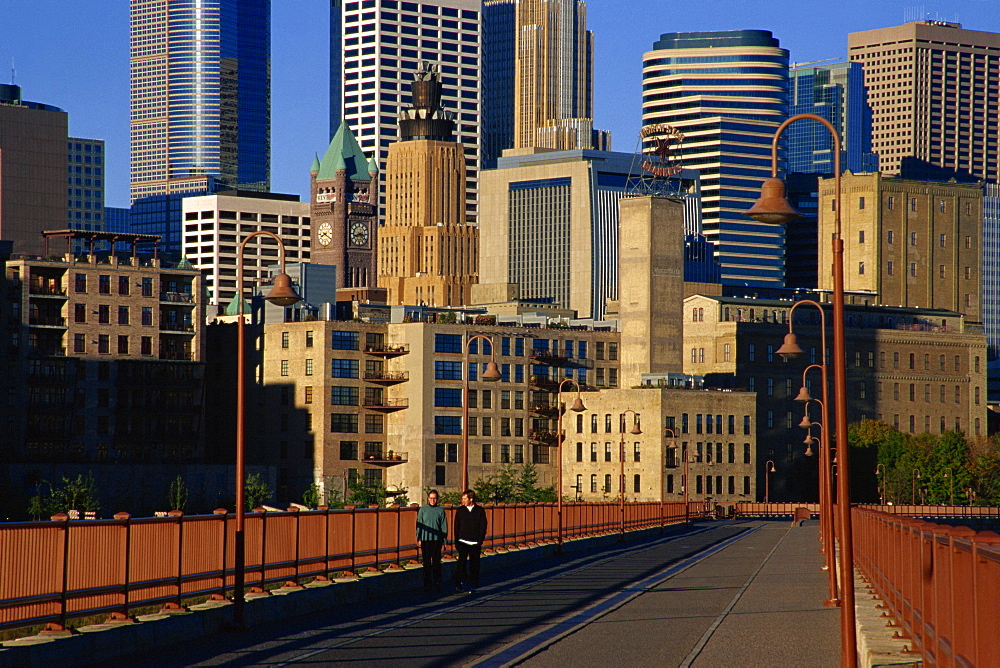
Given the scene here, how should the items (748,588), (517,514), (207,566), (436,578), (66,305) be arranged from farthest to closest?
(66,305) < (517,514) < (748,588) < (436,578) < (207,566)

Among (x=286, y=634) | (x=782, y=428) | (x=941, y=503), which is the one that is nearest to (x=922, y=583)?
(x=286, y=634)

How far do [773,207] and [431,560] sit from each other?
15318 millimetres

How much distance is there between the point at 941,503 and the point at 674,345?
1253 inches

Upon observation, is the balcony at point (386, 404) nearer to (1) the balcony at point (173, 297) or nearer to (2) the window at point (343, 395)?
(2) the window at point (343, 395)

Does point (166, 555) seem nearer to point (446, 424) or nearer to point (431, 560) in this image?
point (431, 560)

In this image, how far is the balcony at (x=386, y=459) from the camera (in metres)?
154

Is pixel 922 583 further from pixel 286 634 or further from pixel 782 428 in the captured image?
pixel 782 428

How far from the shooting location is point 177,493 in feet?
439

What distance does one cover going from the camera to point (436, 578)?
3581 centimetres

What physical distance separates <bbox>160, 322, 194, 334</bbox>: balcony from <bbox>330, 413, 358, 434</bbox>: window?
15135 millimetres

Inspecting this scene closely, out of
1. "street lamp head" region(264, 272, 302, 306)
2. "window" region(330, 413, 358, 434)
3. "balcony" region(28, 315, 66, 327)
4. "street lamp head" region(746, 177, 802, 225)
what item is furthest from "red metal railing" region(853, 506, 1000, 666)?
"window" region(330, 413, 358, 434)

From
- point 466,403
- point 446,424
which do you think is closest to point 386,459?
point 446,424

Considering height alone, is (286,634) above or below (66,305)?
below

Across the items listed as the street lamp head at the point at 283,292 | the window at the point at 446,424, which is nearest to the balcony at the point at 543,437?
the window at the point at 446,424
